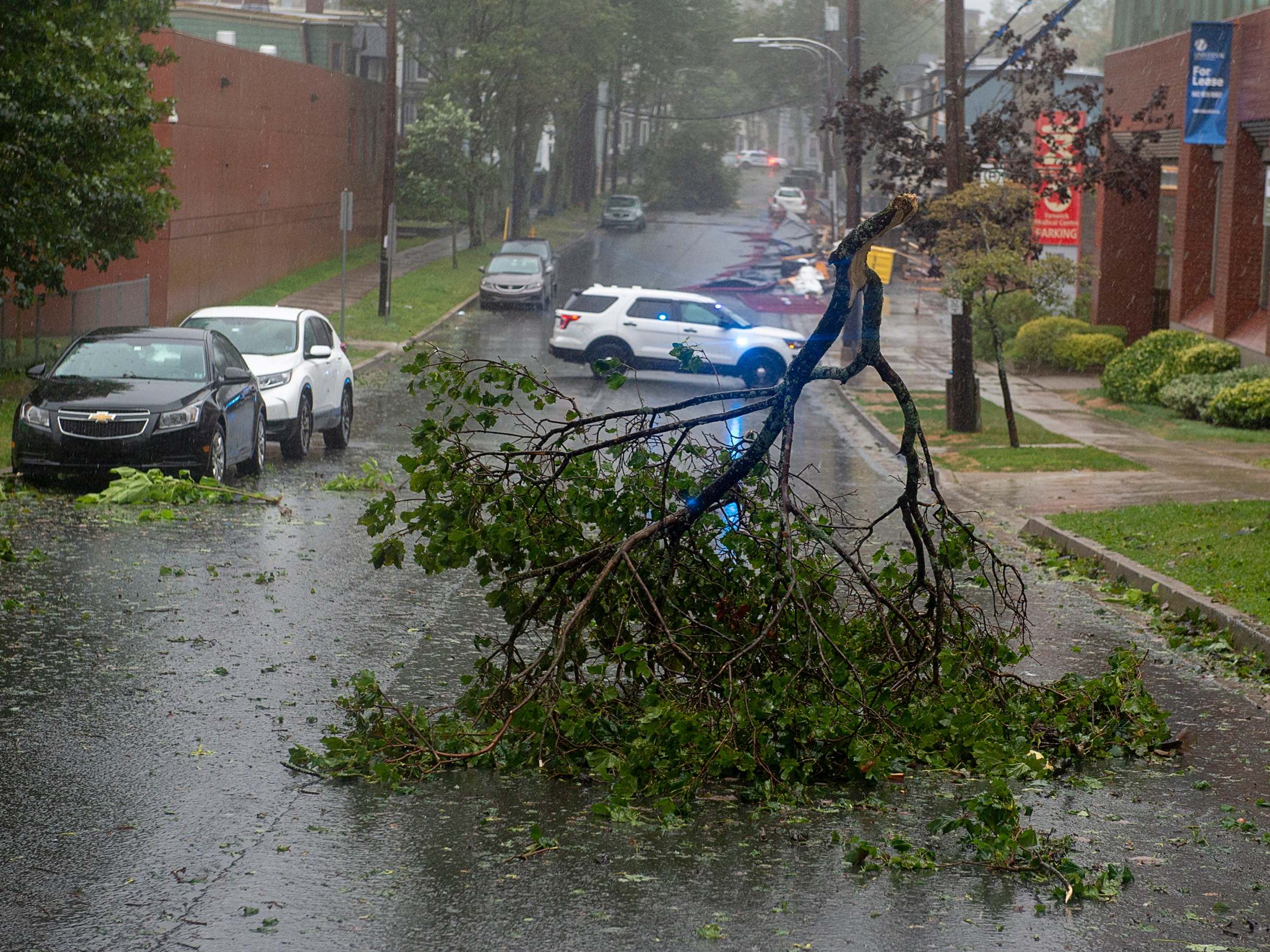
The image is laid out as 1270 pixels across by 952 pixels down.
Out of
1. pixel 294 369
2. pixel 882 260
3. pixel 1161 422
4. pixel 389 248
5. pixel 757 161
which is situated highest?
pixel 757 161

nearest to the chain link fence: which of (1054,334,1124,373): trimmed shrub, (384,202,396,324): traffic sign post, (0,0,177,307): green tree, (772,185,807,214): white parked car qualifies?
(0,0,177,307): green tree

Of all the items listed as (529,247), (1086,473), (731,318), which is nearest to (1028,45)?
(1086,473)

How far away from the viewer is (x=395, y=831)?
6.31 meters

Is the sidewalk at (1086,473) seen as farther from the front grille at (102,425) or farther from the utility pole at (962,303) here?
the front grille at (102,425)

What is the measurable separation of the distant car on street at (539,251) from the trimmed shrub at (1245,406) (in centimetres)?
2473

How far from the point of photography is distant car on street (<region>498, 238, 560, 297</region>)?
45.8 metres

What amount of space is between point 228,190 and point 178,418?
81.1ft

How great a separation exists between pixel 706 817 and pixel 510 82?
2207 inches

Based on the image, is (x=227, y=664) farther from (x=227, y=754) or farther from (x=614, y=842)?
(x=614, y=842)

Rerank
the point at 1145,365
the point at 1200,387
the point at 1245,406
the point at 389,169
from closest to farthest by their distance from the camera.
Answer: the point at 1245,406 < the point at 1200,387 < the point at 1145,365 < the point at 389,169

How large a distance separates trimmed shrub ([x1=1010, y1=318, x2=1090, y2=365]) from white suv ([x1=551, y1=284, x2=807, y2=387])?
5.25 metres

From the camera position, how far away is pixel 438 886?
5684 mm

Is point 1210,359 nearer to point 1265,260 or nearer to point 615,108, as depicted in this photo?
point 1265,260

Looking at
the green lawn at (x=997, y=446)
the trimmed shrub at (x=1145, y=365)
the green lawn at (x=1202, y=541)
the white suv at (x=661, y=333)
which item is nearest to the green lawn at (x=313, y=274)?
the white suv at (x=661, y=333)
